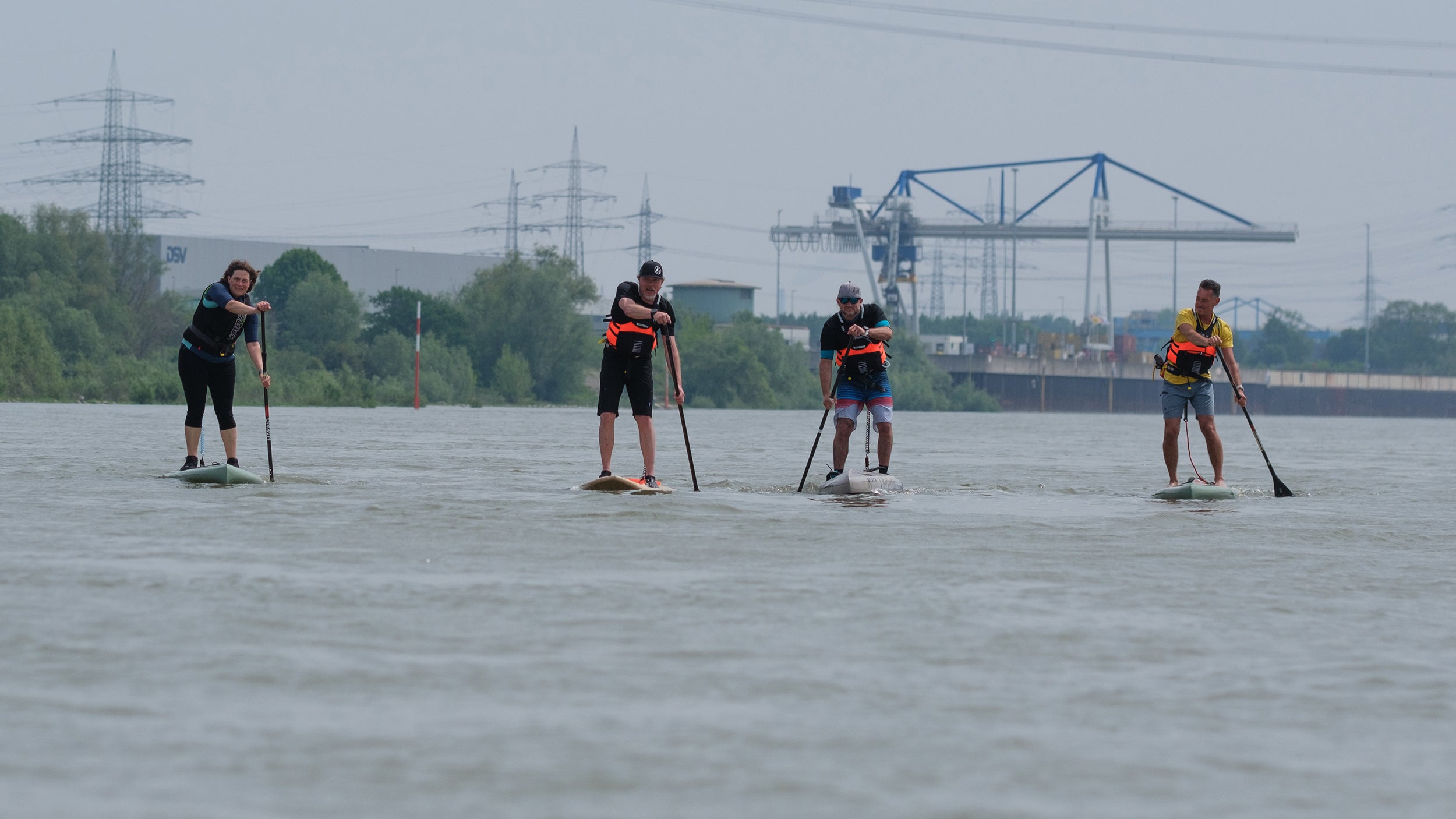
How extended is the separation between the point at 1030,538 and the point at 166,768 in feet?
24.4

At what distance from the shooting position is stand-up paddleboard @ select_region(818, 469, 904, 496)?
14.7 metres

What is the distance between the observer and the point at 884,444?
50.0ft

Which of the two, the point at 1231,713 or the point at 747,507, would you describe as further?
the point at 747,507

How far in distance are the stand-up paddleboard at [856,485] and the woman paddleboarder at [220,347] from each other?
4.65 meters

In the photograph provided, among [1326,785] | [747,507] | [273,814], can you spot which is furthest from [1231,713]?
[747,507]

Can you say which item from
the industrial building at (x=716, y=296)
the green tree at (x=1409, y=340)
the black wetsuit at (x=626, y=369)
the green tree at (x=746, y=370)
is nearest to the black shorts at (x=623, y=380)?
the black wetsuit at (x=626, y=369)

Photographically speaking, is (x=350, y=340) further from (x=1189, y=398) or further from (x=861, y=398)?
(x=1189, y=398)

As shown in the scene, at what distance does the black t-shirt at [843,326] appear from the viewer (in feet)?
48.5

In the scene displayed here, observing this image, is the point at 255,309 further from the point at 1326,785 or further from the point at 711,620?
the point at 1326,785

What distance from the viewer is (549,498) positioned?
43.6 feet

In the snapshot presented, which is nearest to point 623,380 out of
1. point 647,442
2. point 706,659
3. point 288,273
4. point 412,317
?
point 647,442

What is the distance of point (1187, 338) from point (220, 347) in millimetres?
7868

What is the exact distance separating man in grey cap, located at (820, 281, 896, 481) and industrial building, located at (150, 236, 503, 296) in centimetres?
9329

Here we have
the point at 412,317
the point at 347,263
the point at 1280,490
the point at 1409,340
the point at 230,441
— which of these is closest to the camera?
the point at 230,441
